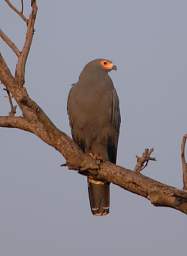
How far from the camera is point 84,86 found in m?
7.52

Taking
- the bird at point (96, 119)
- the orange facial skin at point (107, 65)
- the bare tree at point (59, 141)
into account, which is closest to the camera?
the bare tree at point (59, 141)

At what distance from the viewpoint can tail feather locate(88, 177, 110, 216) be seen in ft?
24.8

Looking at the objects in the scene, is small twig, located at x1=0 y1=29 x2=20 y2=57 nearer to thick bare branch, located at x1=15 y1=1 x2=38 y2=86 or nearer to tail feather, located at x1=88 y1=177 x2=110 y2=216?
thick bare branch, located at x1=15 y1=1 x2=38 y2=86

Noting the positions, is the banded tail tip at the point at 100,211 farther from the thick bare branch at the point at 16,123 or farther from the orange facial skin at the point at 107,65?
the thick bare branch at the point at 16,123

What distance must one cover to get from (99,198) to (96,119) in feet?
3.48

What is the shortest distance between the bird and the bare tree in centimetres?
188

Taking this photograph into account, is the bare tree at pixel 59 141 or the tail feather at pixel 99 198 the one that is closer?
the bare tree at pixel 59 141

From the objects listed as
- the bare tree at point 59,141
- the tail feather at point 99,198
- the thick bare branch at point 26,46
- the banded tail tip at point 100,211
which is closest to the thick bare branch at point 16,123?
the bare tree at point 59,141

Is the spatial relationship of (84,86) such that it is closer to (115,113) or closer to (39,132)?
(115,113)

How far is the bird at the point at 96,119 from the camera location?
7344 mm

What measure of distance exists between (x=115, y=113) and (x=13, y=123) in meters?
2.34

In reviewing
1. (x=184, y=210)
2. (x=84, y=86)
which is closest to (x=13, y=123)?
(x=184, y=210)

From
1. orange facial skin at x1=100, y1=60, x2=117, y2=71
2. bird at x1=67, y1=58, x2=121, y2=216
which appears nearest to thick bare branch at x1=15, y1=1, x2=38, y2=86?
bird at x1=67, y1=58, x2=121, y2=216

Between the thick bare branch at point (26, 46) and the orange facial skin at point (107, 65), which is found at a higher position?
the orange facial skin at point (107, 65)
